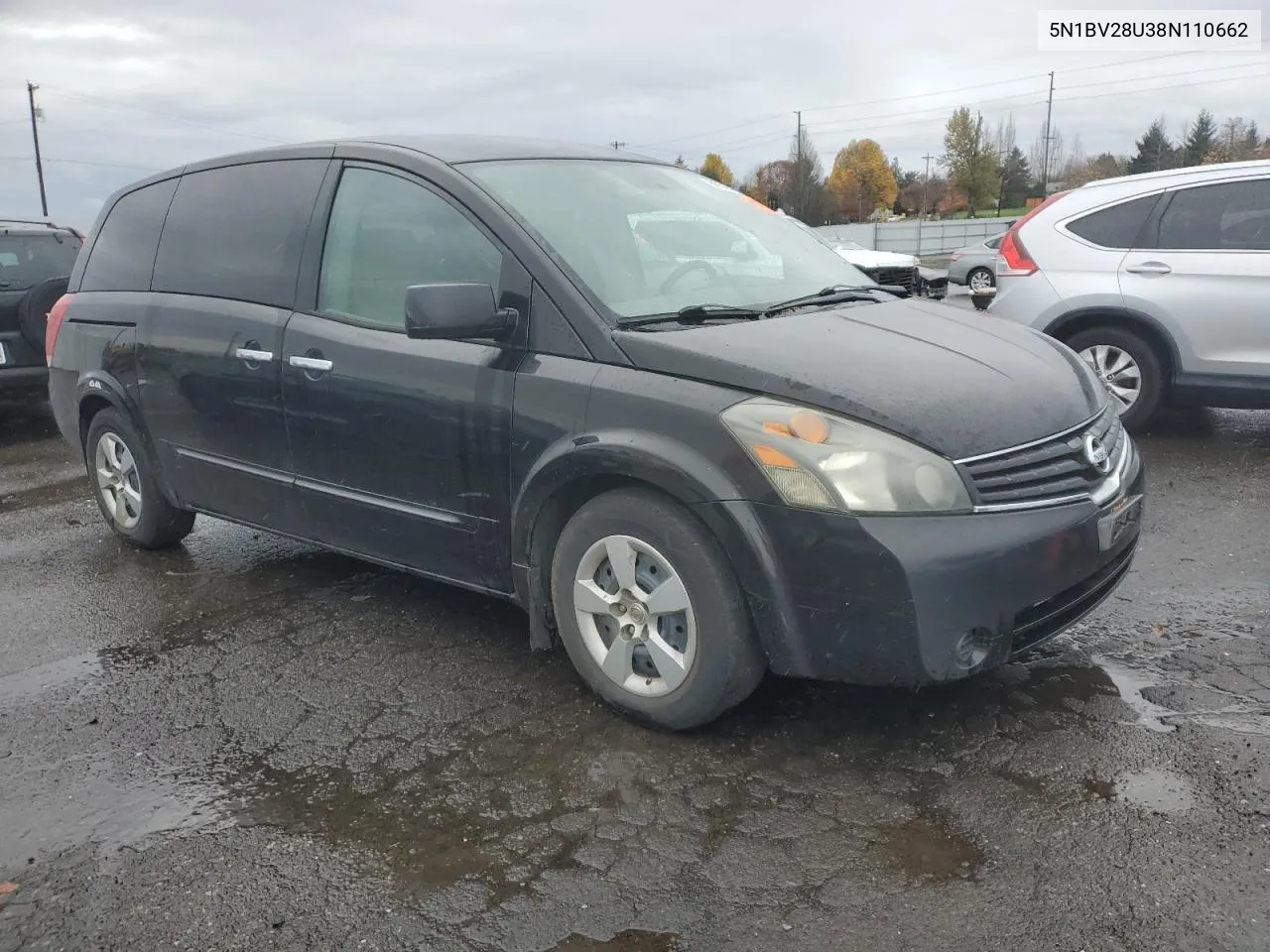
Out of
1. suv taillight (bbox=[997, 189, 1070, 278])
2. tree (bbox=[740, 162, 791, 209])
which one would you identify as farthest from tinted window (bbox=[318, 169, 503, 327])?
tree (bbox=[740, 162, 791, 209])

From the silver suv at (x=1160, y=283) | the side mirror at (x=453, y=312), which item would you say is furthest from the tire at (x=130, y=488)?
the silver suv at (x=1160, y=283)

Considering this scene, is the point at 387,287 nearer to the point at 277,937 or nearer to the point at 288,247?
the point at 288,247

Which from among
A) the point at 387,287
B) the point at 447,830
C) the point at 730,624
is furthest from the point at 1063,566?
the point at 387,287

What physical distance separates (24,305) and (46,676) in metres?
5.74

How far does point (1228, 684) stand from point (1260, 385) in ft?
12.3

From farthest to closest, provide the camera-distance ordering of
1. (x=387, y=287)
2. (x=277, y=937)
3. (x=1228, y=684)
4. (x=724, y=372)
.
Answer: (x=387, y=287) < (x=1228, y=684) < (x=724, y=372) < (x=277, y=937)

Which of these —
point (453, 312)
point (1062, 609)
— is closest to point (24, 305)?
point (453, 312)

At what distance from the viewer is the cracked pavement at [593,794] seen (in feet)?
7.83

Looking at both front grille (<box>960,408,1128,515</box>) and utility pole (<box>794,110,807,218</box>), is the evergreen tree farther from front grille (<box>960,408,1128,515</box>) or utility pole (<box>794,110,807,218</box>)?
front grille (<box>960,408,1128,515</box>)

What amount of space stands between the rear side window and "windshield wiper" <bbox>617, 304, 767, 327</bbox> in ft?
9.09

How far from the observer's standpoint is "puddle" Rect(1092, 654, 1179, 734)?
311 centimetres

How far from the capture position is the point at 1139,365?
6797mm

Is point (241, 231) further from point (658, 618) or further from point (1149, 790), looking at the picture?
point (1149, 790)

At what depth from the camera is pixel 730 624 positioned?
116 inches
